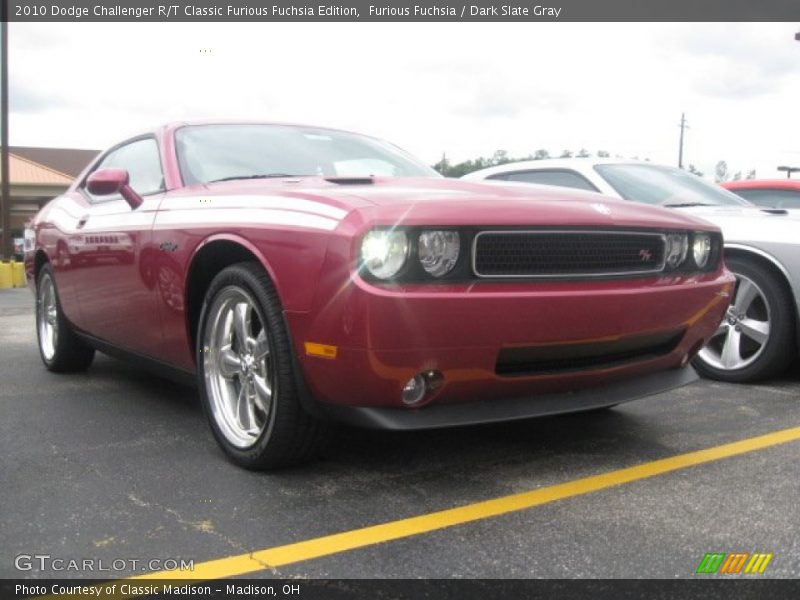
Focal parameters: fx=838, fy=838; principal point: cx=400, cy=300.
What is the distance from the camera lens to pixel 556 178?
593cm

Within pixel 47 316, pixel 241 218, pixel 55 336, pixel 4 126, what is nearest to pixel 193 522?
pixel 241 218

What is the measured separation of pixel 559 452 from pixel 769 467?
0.76 meters

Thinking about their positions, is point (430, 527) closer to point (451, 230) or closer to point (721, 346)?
point (451, 230)

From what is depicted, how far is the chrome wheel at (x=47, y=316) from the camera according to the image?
17.3ft

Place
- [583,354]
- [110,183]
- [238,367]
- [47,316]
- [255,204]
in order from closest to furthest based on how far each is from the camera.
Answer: [583,354]
[255,204]
[238,367]
[110,183]
[47,316]

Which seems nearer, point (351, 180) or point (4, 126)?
point (351, 180)

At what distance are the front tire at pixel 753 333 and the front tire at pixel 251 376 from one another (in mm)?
2633

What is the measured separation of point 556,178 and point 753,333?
6.06ft

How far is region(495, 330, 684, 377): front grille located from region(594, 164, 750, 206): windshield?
240cm

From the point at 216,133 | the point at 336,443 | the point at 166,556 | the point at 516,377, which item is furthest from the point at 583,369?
the point at 216,133

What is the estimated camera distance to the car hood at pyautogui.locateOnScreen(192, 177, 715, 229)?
268 cm

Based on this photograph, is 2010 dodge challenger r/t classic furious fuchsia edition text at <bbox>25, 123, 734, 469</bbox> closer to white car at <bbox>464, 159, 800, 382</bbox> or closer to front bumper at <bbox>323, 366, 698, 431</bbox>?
front bumper at <bbox>323, 366, 698, 431</bbox>

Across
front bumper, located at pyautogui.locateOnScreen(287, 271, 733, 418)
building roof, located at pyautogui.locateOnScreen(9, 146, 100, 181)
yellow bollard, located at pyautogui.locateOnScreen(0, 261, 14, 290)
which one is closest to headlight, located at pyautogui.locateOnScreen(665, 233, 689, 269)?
front bumper, located at pyautogui.locateOnScreen(287, 271, 733, 418)

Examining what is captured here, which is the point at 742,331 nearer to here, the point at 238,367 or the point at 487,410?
the point at 487,410
